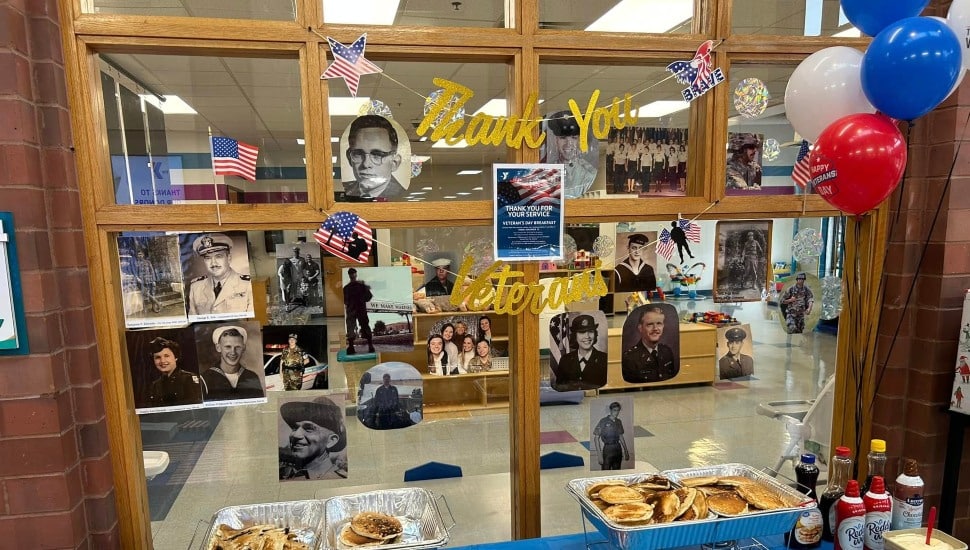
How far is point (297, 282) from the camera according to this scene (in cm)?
172

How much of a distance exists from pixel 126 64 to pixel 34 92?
32 cm

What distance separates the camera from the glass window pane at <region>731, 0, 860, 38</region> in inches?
73.5

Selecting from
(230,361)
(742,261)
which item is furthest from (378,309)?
(742,261)

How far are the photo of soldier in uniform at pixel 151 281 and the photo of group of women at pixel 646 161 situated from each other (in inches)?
58.8

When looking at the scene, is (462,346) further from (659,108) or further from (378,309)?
(659,108)

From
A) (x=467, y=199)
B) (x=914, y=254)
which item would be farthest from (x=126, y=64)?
(x=914, y=254)

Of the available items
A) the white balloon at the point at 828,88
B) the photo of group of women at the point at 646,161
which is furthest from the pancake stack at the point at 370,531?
the white balloon at the point at 828,88

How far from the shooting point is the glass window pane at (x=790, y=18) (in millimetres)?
1866

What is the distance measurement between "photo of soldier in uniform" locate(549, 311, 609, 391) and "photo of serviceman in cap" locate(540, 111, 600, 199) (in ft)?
1.50

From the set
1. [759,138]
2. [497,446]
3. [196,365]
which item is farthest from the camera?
[497,446]

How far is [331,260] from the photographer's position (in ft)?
5.52

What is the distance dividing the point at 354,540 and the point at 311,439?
0.43 metres

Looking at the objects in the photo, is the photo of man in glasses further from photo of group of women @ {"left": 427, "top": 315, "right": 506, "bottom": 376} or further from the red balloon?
the red balloon

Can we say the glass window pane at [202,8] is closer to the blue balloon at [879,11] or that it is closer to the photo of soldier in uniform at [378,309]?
the photo of soldier in uniform at [378,309]
